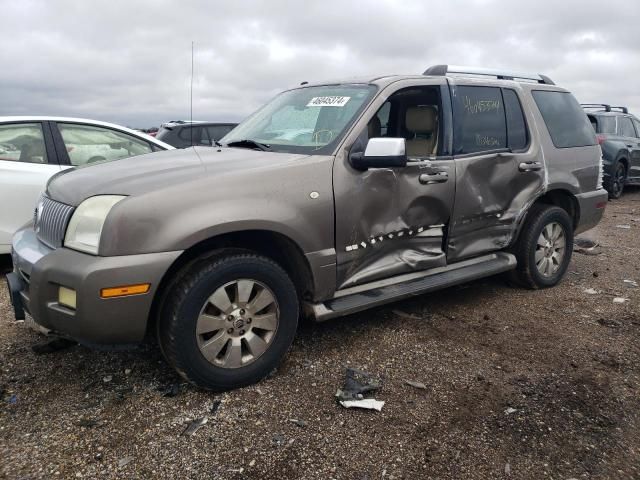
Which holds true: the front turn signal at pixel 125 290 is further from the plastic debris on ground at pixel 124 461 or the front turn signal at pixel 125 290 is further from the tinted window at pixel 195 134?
the tinted window at pixel 195 134

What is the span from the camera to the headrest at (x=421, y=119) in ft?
12.7

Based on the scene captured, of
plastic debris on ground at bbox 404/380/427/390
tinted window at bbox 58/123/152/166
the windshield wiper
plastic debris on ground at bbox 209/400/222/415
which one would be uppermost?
tinted window at bbox 58/123/152/166

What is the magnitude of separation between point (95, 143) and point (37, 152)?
22.4 inches

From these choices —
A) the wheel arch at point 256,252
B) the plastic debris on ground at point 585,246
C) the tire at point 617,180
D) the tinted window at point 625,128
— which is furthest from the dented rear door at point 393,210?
the tinted window at point 625,128

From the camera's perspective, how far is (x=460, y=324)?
Answer: 3916mm

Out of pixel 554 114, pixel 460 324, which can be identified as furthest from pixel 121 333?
pixel 554 114

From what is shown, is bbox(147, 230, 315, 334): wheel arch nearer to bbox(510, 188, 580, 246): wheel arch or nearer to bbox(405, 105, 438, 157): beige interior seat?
bbox(405, 105, 438, 157): beige interior seat

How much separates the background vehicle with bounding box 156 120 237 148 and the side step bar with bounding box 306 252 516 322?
7.12m

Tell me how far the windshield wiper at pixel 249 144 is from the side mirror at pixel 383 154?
651 mm

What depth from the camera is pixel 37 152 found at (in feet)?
16.5

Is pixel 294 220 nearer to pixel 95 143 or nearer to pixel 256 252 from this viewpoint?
pixel 256 252

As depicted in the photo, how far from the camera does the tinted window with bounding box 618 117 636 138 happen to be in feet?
36.7

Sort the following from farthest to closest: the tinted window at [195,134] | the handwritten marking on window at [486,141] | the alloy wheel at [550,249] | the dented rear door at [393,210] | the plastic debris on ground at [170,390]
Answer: the tinted window at [195,134], the alloy wheel at [550,249], the handwritten marking on window at [486,141], the dented rear door at [393,210], the plastic debris on ground at [170,390]

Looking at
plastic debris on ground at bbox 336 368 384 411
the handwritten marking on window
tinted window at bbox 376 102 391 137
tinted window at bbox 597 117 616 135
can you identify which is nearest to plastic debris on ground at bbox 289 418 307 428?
plastic debris on ground at bbox 336 368 384 411
